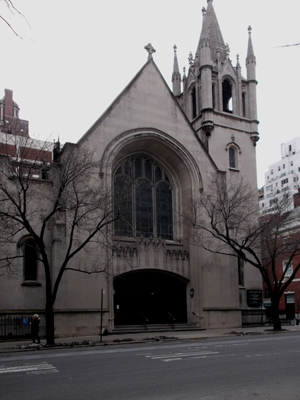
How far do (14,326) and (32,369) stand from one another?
14.2 m

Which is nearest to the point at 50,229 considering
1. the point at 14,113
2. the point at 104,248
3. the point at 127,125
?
the point at 104,248

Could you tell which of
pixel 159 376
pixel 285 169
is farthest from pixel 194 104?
pixel 285 169

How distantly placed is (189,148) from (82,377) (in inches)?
1002

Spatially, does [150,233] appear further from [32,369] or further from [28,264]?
[32,369]

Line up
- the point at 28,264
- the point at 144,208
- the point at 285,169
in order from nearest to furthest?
1. the point at 28,264
2. the point at 144,208
3. the point at 285,169

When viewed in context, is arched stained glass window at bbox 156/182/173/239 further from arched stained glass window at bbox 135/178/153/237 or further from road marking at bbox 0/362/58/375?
road marking at bbox 0/362/58/375

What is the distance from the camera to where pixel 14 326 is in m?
27.0

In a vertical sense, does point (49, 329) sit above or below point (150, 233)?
below

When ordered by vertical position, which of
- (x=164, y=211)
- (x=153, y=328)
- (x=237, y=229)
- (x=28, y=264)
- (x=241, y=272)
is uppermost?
(x=164, y=211)

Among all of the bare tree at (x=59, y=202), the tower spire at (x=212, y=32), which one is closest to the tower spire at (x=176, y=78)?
the tower spire at (x=212, y=32)

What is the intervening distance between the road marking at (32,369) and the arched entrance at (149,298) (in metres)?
16.9

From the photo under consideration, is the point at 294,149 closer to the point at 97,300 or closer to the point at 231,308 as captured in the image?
the point at 231,308

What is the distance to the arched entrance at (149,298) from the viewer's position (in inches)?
1257

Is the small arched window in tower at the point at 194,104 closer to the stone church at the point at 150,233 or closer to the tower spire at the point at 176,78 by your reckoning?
the tower spire at the point at 176,78
